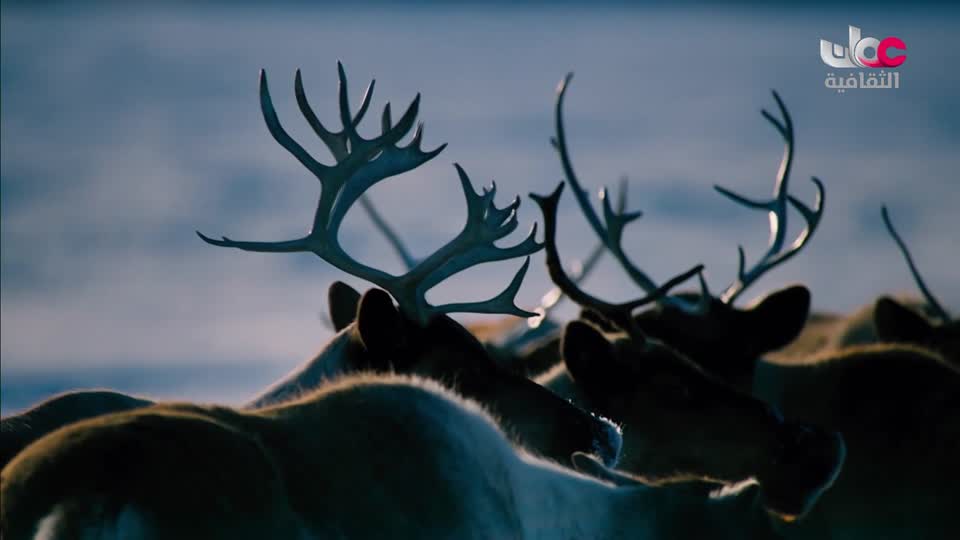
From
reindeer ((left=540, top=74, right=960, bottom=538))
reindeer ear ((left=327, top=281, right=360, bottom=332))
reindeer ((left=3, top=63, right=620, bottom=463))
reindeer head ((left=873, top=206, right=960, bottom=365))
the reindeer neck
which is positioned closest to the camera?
reindeer ((left=3, top=63, right=620, bottom=463))

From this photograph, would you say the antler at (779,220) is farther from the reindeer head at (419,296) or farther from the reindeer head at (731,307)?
the reindeer head at (419,296)

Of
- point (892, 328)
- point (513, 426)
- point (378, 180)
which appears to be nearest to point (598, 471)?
point (513, 426)

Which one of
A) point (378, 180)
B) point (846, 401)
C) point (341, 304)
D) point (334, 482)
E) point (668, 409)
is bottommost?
point (846, 401)

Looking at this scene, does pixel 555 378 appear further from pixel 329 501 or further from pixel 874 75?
pixel 874 75

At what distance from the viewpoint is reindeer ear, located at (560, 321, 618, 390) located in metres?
8.56

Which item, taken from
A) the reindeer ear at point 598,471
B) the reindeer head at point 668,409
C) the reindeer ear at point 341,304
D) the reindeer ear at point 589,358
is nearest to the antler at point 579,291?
the reindeer head at point 668,409

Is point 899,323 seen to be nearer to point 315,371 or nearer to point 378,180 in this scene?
point 378,180

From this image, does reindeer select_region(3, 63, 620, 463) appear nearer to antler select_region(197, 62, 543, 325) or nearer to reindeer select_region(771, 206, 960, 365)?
antler select_region(197, 62, 543, 325)

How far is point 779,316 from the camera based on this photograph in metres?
10.6

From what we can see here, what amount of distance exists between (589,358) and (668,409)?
420 mm

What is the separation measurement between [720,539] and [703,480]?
26cm

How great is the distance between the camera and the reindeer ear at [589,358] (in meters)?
8.56

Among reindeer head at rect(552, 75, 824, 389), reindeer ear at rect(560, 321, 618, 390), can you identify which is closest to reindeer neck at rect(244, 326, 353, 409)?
reindeer ear at rect(560, 321, 618, 390)

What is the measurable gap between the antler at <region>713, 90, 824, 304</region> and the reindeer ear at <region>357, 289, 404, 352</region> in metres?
3.83
